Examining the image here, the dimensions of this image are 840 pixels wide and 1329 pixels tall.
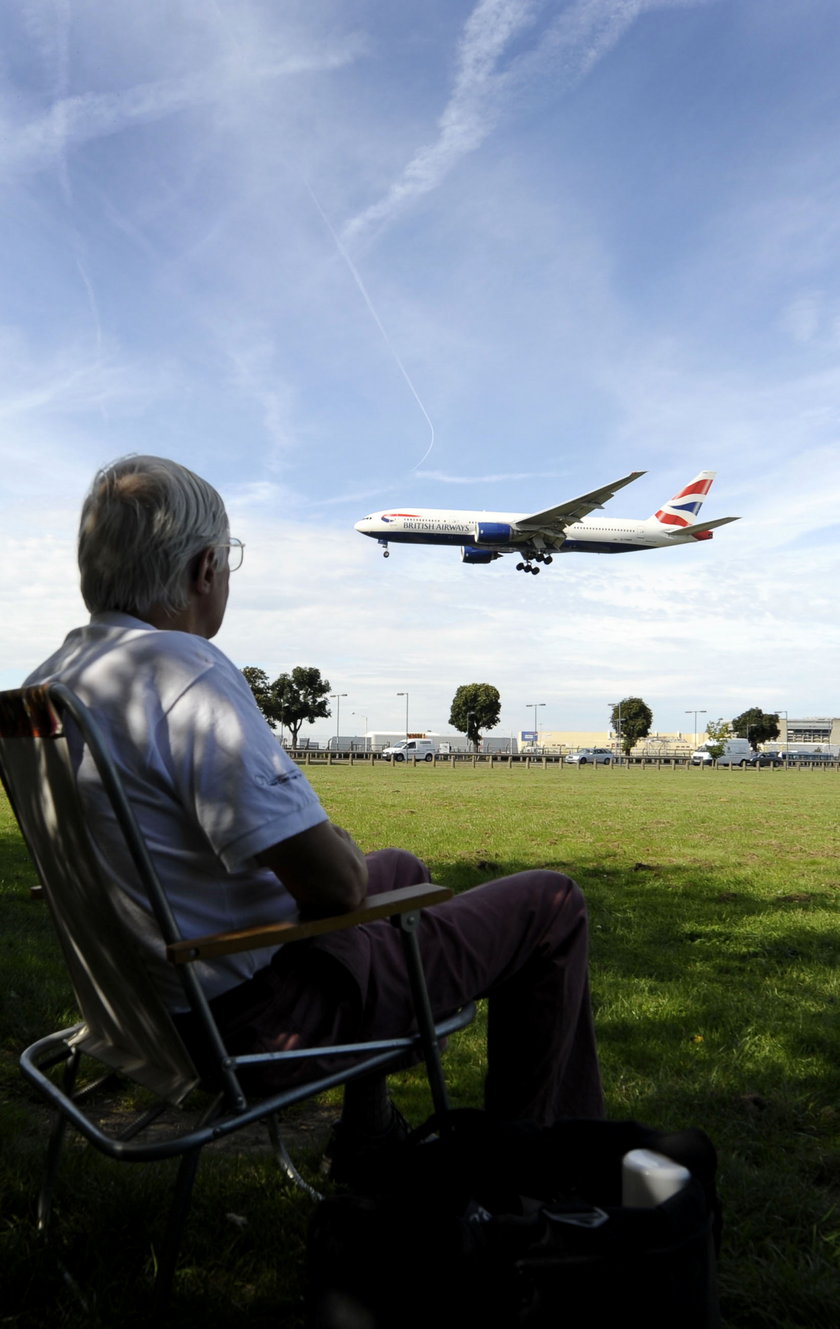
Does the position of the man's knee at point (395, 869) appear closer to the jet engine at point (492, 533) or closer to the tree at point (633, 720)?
the jet engine at point (492, 533)

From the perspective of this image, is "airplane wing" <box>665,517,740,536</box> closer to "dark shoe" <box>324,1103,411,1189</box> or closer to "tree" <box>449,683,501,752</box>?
"tree" <box>449,683,501,752</box>

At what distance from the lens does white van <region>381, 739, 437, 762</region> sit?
76.7 m

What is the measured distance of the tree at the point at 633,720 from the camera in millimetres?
131375

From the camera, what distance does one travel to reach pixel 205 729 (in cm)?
176

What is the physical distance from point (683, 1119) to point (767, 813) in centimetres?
1669

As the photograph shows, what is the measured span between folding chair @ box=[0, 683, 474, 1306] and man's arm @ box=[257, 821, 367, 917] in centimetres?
5

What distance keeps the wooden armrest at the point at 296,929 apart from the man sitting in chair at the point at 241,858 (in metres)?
0.05

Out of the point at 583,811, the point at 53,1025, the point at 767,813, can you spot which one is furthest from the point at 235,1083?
the point at 767,813

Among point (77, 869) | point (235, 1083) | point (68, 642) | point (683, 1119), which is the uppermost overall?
point (68, 642)

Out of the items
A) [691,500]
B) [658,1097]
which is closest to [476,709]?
[691,500]

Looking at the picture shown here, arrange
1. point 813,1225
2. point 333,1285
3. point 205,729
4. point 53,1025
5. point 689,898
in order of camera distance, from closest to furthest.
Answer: point 333,1285 → point 205,729 → point 813,1225 → point 53,1025 → point 689,898

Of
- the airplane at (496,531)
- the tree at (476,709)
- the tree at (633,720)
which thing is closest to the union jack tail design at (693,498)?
the airplane at (496,531)

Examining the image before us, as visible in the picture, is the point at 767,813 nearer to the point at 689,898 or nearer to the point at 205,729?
the point at 689,898

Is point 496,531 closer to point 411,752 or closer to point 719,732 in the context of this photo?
point 411,752
